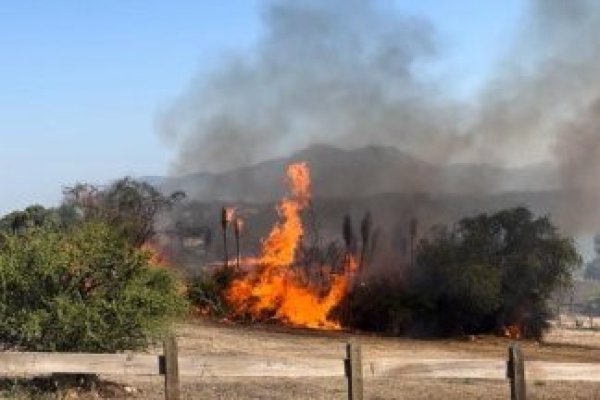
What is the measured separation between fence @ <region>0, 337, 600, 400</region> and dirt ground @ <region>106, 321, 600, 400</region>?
1.05 m

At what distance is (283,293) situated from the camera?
38.8 meters

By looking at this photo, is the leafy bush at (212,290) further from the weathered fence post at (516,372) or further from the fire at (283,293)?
the weathered fence post at (516,372)

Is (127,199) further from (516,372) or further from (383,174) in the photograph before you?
(516,372)

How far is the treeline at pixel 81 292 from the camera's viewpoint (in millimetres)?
14695

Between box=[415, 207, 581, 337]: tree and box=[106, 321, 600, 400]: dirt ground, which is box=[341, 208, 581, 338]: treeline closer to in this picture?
box=[415, 207, 581, 337]: tree

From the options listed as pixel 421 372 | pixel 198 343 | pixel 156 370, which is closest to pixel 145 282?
pixel 156 370

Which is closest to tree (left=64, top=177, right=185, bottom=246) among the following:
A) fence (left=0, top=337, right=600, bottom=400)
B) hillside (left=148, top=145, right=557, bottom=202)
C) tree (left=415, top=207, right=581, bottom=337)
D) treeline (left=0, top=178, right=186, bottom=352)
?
hillside (left=148, top=145, right=557, bottom=202)

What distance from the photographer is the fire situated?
124ft

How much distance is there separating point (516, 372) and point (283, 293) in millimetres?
27005

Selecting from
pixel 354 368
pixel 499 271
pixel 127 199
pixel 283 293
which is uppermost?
pixel 127 199

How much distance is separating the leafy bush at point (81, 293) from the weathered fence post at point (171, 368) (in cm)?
407

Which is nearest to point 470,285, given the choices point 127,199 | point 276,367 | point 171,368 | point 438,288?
point 438,288

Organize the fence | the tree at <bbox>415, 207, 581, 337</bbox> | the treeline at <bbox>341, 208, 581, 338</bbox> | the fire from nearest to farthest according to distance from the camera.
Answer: the fence
the tree at <bbox>415, 207, 581, 337</bbox>
the treeline at <bbox>341, 208, 581, 338</bbox>
the fire

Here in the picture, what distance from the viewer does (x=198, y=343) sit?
83.8 ft
